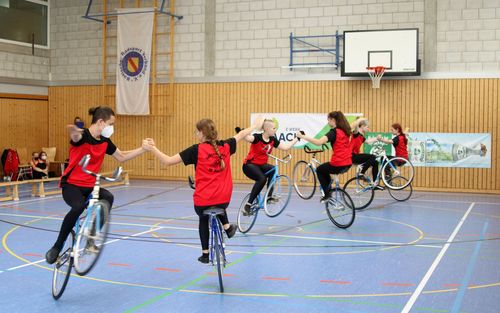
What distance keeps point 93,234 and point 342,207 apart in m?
5.26

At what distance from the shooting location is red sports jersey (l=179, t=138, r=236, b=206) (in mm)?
6039

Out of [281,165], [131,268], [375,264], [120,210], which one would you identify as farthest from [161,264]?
[281,165]

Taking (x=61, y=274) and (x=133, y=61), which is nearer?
(x=61, y=274)

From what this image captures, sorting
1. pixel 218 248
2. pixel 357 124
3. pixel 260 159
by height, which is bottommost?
pixel 218 248

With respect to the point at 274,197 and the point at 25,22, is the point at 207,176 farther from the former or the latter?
the point at 25,22

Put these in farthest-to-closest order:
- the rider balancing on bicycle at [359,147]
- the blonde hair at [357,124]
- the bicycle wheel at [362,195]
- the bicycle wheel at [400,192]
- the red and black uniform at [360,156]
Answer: the bicycle wheel at [400,192], the bicycle wheel at [362,195], the red and black uniform at [360,156], the rider balancing on bicycle at [359,147], the blonde hair at [357,124]

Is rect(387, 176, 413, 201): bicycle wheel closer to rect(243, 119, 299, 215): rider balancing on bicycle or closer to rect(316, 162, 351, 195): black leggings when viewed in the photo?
rect(316, 162, 351, 195): black leggings

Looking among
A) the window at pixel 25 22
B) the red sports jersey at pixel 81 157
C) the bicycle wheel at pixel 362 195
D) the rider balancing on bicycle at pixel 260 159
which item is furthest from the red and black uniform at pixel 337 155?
the window at pixel 25 22

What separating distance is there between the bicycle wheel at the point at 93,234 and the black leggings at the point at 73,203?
0.19 m

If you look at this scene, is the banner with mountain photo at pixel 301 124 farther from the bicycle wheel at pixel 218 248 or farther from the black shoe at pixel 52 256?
the black shoe at pixel 52 256

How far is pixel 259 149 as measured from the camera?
9.59m

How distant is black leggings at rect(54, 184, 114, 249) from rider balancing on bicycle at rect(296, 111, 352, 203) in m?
4.58

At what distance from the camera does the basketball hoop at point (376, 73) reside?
658 inches

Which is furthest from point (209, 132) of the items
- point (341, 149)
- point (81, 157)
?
point (341, 149)
